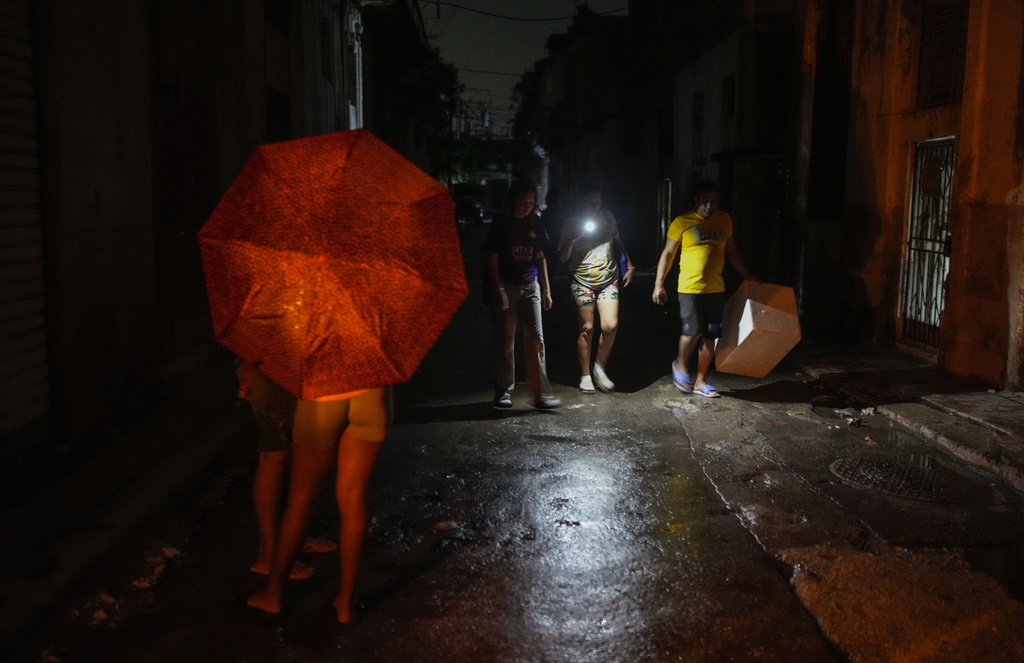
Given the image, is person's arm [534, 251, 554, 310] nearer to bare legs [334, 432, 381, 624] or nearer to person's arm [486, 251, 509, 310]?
person's arm [486, 251, 509, 310]

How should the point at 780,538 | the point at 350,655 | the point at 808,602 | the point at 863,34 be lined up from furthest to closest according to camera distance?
1. the point at 863,34
2. the point at 780,538
3. the point at 808,602
4. the point at 350,655

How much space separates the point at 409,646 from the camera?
3490mm

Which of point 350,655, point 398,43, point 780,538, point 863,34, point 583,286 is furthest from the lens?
point 398,43

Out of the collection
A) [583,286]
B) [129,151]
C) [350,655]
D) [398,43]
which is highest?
[398,43]

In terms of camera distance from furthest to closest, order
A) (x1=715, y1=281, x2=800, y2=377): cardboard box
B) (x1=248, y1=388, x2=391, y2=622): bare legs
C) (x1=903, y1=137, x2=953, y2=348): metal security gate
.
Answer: (x1=903, y1=137, x2=953, y2=348): metal security gate → (x1=715, y1=281, x2=800, y2=377): cardboard box → (x1=248, y1=388, x2=391, y2=622): bare legs

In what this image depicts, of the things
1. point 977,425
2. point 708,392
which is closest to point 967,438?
point 977,425

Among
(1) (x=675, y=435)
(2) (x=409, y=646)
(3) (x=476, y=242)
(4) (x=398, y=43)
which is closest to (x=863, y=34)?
(1) (x=675, y=435)

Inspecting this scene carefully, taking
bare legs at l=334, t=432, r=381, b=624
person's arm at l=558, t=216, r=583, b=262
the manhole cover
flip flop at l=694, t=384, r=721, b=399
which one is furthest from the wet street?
person's arm at l=558, t=216, r=583, b=262

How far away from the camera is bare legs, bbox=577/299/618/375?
8008 millimetres

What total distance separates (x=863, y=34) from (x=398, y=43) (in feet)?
69.0

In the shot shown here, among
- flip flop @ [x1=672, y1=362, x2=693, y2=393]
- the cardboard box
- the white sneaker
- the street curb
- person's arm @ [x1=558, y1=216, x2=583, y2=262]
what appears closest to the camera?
the street curb

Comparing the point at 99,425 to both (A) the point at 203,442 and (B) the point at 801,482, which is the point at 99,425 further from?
(B) the point at 801,482

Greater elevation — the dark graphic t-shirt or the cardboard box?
the dark graphic t-shirt

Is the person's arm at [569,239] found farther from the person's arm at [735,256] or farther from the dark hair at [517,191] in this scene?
the person's arm at [735,256]
